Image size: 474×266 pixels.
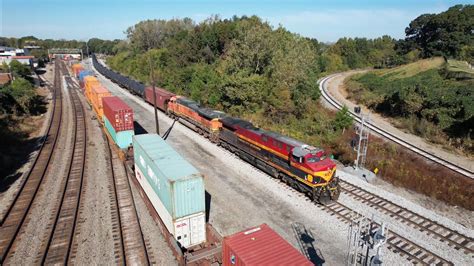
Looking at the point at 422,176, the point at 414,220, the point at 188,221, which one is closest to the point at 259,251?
the point at 188,221

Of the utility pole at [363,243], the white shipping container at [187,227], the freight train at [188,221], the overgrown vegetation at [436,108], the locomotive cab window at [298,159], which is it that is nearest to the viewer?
the freight train at [188,221]

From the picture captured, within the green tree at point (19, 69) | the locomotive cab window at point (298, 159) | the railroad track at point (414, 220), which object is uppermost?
the green tree at point (19, 69)

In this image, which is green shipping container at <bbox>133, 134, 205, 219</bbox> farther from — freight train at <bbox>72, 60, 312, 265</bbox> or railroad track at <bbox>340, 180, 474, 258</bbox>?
railroad track at <bbox>340, 180, 474, 258</bbox>

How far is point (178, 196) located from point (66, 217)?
9.31m

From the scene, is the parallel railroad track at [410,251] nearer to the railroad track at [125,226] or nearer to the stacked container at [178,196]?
the stacked container at [178,196]

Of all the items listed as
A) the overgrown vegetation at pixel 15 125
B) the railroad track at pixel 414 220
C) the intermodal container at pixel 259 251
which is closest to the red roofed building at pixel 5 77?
the overgrown vegetation at pixel 15 125

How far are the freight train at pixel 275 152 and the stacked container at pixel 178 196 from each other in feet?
26.6

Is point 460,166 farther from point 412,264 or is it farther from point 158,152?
point 158,152

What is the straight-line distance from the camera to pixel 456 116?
33344 millimetres

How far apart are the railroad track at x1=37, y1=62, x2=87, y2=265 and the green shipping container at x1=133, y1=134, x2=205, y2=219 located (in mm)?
5060

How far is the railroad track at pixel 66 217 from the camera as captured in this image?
1498 centimetres

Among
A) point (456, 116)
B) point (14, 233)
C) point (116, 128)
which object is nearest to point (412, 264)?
point (14, 233)

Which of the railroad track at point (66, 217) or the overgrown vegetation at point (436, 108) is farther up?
the overgrown vegetation at point (436, 108)

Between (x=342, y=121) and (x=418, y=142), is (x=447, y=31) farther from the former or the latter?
(x=342, y=121)
